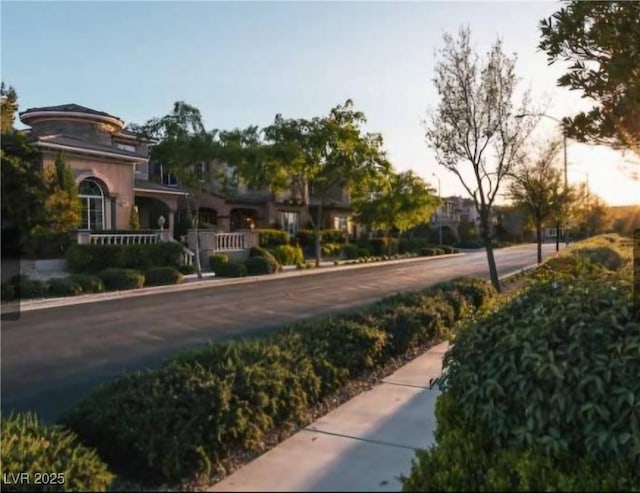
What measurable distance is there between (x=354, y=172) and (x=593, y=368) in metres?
25.4

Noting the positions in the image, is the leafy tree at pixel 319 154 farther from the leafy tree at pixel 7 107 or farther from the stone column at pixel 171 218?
the leafy tree at pixel 7 107

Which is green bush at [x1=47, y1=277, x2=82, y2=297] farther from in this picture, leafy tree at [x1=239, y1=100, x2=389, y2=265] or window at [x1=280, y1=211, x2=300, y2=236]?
window at [x1=280, y1=211, x2=300, y2=236]

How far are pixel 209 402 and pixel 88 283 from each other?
1436 centimetres

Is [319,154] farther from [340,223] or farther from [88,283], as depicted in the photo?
[340,223]

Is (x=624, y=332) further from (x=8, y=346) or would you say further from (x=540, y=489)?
(x=8, y=346)

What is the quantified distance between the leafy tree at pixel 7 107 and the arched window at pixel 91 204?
3.76m

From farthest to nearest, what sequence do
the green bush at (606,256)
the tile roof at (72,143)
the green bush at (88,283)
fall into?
the tile roof at (72,143) → the green bush at (88,283) → the green bush at (606,256)

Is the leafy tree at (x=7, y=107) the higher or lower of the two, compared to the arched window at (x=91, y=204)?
higher

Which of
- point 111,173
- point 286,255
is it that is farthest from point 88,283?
point 286,255

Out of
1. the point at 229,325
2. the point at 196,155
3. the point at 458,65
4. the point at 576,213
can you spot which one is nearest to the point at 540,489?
the point at 229,325

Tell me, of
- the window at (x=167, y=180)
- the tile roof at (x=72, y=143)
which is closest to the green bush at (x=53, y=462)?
the tile roof at (x=72, y=143)

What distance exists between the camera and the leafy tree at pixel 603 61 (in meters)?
4.20

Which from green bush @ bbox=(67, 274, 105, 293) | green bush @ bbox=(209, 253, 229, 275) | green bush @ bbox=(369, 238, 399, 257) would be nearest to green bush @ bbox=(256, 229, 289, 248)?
green bush @ bbox=(209, 253, 229, 275)

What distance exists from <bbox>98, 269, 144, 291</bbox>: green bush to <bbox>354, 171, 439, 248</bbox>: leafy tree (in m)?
22.1
